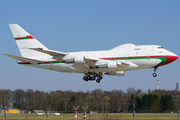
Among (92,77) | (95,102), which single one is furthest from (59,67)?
(95,102)

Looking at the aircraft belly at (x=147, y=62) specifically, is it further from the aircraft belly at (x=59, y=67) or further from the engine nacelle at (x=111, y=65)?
the aircraft belly at (x=59, y=67)

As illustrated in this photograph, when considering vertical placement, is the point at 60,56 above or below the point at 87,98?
above

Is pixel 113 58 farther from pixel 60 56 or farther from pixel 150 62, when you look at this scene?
pixel 60 56

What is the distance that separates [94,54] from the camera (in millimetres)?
44031

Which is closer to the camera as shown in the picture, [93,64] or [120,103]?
[93,64]

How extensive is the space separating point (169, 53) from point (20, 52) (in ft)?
86.5

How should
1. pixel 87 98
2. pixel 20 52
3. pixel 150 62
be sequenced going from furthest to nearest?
pixel 87 98 < pixel 20 52 < pixel 150 62

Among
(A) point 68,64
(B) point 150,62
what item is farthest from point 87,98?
(B) point 150,62

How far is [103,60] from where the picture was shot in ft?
140

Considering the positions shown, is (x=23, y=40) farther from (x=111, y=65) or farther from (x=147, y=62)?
(x=147, y=62)

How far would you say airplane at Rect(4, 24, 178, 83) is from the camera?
4162 cm

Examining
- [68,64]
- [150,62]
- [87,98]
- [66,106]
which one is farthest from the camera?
[87,98]

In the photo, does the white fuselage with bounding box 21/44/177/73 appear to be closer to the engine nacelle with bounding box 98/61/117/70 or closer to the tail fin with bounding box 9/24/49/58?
the engine nacelle with bounding box 98/61/117/70

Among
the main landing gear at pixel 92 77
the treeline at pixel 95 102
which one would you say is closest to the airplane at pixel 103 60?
the main landing gear at pixel 92 77
